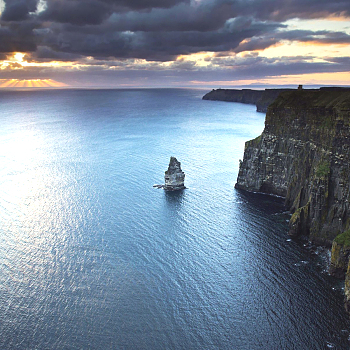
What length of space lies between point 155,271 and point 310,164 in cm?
4837

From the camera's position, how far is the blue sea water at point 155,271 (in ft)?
161

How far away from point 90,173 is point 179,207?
4414cm

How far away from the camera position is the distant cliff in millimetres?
69625

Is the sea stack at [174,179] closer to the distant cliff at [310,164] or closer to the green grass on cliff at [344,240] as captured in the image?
the distant cliff at [310,164]

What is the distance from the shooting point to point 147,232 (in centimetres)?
7975

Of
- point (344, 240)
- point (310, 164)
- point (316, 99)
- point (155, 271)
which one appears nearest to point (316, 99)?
point (316, 99)

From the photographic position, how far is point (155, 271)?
64.1m

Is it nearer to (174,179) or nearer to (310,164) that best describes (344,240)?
(310,164)

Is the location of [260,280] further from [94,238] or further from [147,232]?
[94,238]

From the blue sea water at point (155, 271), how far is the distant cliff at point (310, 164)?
496 cm

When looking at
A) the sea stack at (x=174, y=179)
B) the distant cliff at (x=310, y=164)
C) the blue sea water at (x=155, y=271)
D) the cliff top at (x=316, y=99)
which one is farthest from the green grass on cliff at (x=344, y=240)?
the sea stack at (x=174, y=179)

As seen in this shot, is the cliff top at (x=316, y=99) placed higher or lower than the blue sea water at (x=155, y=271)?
higher

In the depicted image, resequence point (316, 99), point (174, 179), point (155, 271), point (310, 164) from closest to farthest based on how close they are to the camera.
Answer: point (155, 271) < point (310, 164) < point (316, 99) < point (174, 179)

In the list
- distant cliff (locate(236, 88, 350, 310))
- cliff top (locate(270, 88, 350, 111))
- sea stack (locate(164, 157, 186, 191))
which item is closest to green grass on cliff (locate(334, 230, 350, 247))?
distant cliff (locate(236, 88, 350, 310))
